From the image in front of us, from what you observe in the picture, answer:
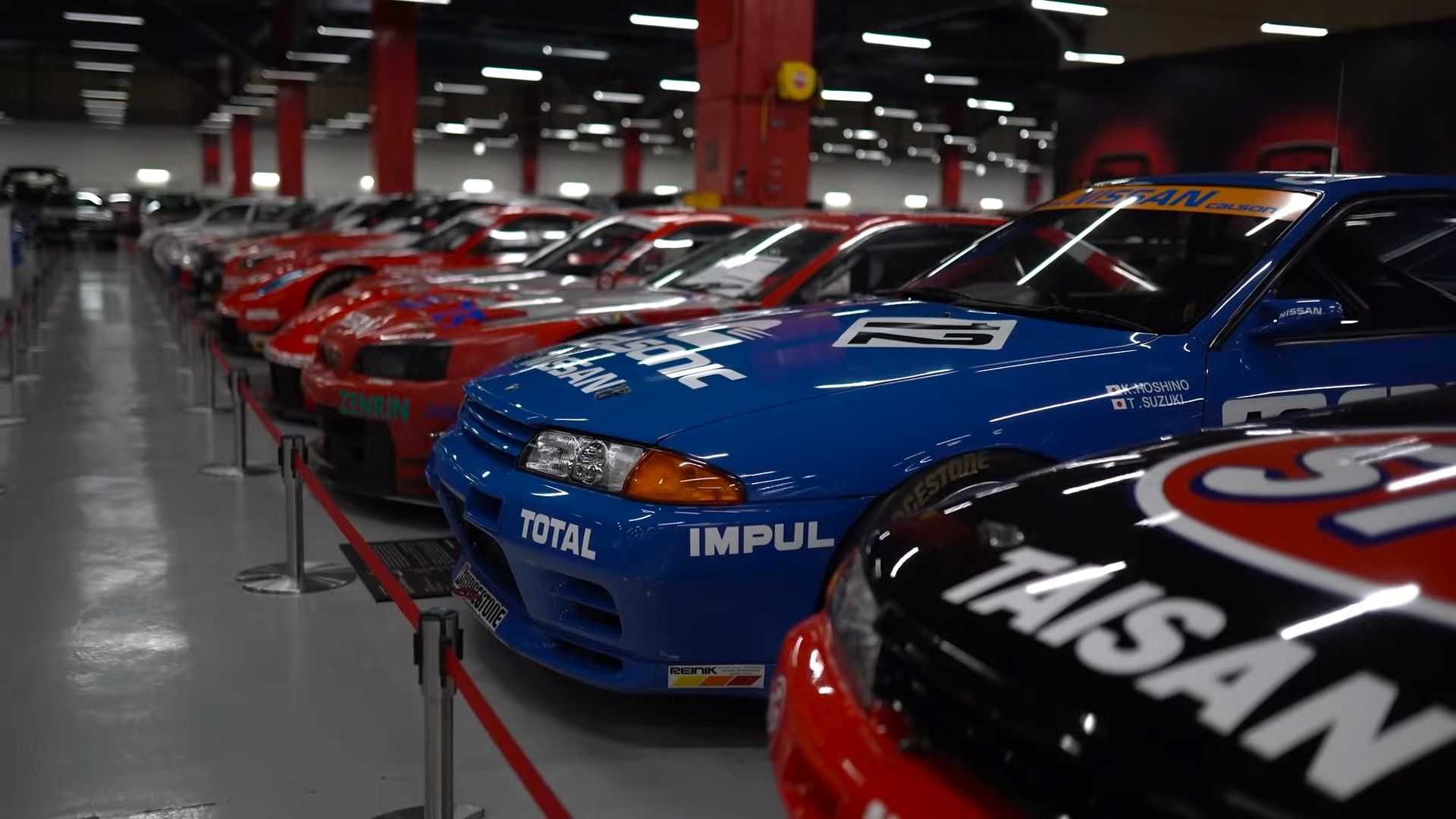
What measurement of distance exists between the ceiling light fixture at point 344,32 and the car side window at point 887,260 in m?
17.6

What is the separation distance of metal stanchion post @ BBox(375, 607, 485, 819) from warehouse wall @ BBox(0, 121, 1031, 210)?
3619cm

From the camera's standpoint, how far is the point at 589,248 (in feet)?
24.2

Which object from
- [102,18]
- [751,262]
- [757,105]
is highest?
[102,18]

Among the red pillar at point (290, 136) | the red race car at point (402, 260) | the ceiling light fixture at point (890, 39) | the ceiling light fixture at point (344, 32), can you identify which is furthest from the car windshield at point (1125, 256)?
Answer: the red pillar at point (290, 136)

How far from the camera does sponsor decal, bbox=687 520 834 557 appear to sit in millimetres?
2773

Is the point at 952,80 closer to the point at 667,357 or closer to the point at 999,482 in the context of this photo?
the point at 667,357

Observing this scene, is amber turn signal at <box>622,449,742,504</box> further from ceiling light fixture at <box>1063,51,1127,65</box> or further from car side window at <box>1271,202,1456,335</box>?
ceiling light fixture at <box>1063,51,1127,65</box>

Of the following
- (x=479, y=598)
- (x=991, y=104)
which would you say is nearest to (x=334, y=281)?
(x=479, y=598)

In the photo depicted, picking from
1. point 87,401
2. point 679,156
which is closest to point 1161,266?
point 87,401

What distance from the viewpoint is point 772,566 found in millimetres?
2807

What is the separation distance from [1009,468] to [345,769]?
1.69 m

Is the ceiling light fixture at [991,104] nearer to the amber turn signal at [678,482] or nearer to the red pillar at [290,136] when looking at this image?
the red pillar at [290,136]

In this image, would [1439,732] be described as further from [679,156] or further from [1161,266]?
[679,156]

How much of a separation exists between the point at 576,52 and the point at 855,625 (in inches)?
997
